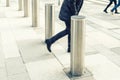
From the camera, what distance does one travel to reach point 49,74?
4.59 m

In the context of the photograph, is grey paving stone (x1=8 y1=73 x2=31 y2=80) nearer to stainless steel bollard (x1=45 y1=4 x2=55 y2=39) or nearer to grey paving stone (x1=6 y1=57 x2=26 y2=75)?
grey paving stone (x1=6 y1=57 x2=26 y2=75)

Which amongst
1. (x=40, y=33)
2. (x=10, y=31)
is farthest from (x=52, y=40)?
(x=10, y=31)

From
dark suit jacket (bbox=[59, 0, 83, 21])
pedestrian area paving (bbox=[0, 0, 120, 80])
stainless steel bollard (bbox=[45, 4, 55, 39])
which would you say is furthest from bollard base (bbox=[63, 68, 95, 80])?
stainless steel bollard (bbox=[45, 4, 55, 39])

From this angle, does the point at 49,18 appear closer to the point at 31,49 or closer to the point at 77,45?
the point at 31,49

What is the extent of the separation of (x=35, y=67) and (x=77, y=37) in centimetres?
115

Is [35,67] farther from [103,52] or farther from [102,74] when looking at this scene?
[103,52]

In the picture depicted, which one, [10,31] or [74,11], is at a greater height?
[74,11]

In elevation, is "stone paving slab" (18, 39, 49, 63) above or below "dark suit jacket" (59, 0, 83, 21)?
below

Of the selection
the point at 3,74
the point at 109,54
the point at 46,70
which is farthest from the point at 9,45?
the point at 109,54

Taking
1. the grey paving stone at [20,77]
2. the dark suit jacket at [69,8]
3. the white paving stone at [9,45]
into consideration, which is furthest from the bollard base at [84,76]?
the white paving stone at [9,45]

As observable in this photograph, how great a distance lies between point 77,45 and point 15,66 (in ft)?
4.68

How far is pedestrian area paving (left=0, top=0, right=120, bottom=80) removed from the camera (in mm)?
4633

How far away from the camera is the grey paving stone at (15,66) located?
4773 mm

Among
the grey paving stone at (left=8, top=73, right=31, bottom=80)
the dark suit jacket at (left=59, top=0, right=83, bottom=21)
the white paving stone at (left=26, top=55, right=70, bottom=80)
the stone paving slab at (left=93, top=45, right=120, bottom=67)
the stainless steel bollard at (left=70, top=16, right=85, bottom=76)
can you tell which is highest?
the dark suit jacket at (left=59, top=0, right=83, bottom=21)
